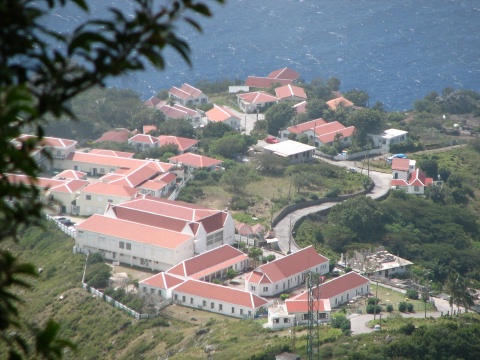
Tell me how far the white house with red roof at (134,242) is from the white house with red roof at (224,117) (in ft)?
69.2

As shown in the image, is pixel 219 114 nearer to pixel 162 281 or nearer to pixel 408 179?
pixel 408 179

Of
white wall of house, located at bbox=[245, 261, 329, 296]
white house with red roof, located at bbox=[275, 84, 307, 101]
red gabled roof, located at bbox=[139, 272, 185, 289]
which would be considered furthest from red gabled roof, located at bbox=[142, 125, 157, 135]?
red gabled roof, located at bbox=[139, 272, 185, 289]

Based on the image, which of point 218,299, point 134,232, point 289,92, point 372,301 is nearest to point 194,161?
point 134,232

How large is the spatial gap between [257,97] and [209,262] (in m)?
30.2

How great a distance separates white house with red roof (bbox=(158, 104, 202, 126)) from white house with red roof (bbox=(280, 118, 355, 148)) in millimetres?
6291

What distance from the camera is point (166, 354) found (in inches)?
1252

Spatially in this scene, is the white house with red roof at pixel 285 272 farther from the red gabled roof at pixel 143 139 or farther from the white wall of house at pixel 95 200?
the red gabled roof at pixel 143 139

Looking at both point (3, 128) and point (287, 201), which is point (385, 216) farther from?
point (3, 128)

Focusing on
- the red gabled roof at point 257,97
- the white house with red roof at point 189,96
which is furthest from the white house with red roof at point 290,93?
the white house with red roof at point 189,96

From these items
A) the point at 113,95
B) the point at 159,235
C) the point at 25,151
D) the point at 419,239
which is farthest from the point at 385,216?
the point at 25,151

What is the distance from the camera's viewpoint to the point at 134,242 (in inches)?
1588

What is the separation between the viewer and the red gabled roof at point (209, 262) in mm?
39194

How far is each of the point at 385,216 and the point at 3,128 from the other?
45251mm

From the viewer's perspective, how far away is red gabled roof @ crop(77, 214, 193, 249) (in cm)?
4047
